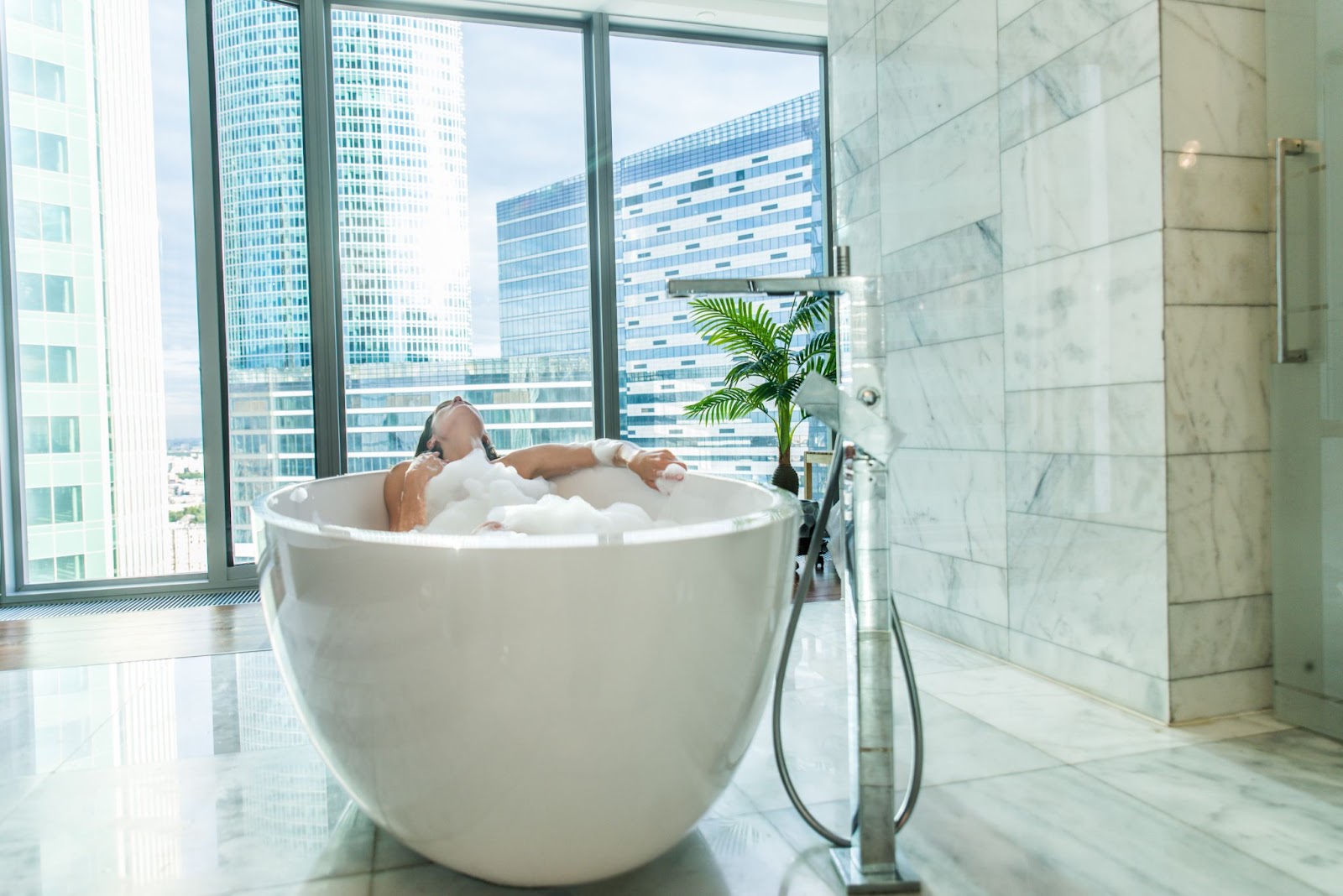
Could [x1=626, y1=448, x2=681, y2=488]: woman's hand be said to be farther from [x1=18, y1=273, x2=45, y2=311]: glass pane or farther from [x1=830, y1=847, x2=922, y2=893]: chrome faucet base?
[x1=18, y1=273, x2=45, y2=311]: glass pane

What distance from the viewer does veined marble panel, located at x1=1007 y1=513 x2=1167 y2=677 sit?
183 centimetres

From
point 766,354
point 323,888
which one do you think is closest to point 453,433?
point 323,888

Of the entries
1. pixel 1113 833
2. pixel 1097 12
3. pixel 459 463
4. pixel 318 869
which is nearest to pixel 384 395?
pixel 459 463

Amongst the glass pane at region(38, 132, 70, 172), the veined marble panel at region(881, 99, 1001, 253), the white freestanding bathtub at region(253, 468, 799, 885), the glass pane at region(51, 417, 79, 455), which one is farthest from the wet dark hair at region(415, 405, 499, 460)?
the glass pane at region(38, 132, 70, 172)

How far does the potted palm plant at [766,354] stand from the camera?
370 centimetres

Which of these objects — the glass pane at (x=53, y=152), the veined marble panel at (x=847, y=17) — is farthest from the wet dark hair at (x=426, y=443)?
the glass pane at (x=53, y=152)

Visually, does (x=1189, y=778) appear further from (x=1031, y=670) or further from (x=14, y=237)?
(x=14, y=237)

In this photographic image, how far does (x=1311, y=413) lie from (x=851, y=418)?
115 centimetres

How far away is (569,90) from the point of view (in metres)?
3.97

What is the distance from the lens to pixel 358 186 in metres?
3.77

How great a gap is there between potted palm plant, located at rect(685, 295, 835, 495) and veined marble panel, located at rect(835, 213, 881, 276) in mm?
699

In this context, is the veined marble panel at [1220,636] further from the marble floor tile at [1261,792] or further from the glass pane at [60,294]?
the glass pane at [60,294]

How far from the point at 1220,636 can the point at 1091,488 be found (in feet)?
1.29

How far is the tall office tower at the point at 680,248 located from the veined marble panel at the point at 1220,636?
247 centimetres
